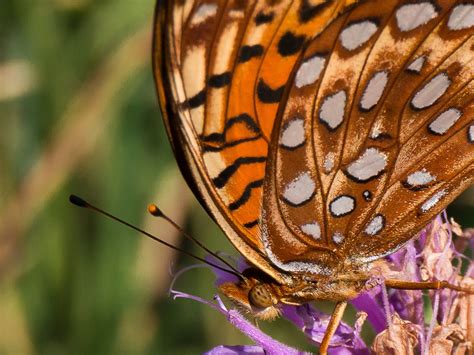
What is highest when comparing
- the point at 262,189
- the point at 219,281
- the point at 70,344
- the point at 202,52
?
the point at 202,52

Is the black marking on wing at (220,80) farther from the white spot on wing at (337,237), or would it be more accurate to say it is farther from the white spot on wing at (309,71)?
the white spot on wing at (337,237)

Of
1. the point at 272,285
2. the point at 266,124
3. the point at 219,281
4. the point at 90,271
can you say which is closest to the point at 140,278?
the point at 90,271

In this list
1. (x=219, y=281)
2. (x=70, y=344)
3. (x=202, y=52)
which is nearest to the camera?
(x=202, y=52)

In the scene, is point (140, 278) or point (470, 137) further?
point (140, 278)

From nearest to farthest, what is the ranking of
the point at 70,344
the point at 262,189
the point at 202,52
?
the point at 202,52
the point at 262,189
the point at 70,344

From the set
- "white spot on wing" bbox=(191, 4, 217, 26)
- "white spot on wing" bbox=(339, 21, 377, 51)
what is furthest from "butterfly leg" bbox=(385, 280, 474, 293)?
"white spot on wing" bbox=(191, 4, 217, 26)

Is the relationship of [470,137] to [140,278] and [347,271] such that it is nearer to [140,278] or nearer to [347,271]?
[347,271]

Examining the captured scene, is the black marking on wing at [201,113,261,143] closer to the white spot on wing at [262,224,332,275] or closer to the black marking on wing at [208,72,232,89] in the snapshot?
the black marking on wing at [208,72,232,89]
